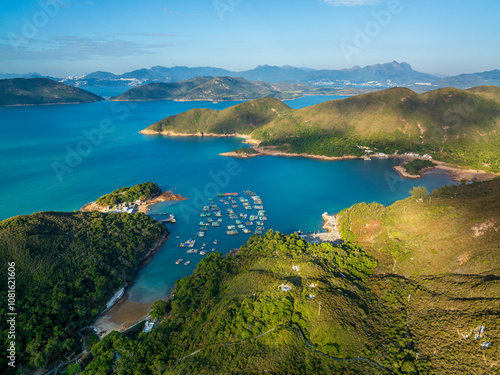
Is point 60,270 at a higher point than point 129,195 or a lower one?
lower

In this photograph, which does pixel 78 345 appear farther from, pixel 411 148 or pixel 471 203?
pixel 411 148

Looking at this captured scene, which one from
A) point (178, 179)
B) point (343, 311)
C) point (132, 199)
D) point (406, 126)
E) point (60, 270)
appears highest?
point (406, 126)

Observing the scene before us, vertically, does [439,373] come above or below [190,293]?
above

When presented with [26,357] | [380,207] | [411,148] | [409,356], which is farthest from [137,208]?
[411,148]

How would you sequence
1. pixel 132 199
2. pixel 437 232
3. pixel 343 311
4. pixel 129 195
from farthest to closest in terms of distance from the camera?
pixel 129 195
pixel 132 199
pixel 437 232
pixel 343 311

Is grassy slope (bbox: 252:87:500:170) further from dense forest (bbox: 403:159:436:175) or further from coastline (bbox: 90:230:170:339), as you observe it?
coastline (bbox: 90:230:170:339)

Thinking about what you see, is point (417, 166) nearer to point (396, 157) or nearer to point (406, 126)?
point (396, 157)

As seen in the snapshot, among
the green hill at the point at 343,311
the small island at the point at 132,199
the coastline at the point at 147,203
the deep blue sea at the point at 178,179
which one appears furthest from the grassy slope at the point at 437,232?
the small island at the point at 132,199

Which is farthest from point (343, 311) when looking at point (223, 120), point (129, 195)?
point (223, 120)
